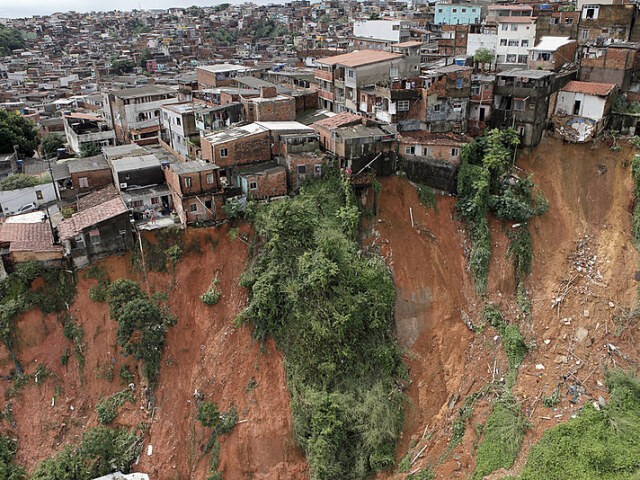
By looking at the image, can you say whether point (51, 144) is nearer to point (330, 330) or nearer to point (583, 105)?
point (330, 330)

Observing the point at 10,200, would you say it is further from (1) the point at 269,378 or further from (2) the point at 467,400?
(2) the point at 467,400

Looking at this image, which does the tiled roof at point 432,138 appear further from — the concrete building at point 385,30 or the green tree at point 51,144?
the green tree at point 51,144

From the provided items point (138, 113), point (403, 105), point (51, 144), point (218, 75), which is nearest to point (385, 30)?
point (218, 75)

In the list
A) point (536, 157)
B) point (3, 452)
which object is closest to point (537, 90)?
point (536, 157)

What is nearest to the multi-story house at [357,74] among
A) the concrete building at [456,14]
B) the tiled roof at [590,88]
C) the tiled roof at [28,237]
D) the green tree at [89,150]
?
the tiled roof at [590,88]

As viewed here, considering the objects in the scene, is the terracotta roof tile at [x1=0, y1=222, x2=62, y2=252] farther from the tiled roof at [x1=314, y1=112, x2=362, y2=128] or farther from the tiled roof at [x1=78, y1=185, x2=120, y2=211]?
the tiled roof at [x1=314, y1=112, x2=362, y2=128]
